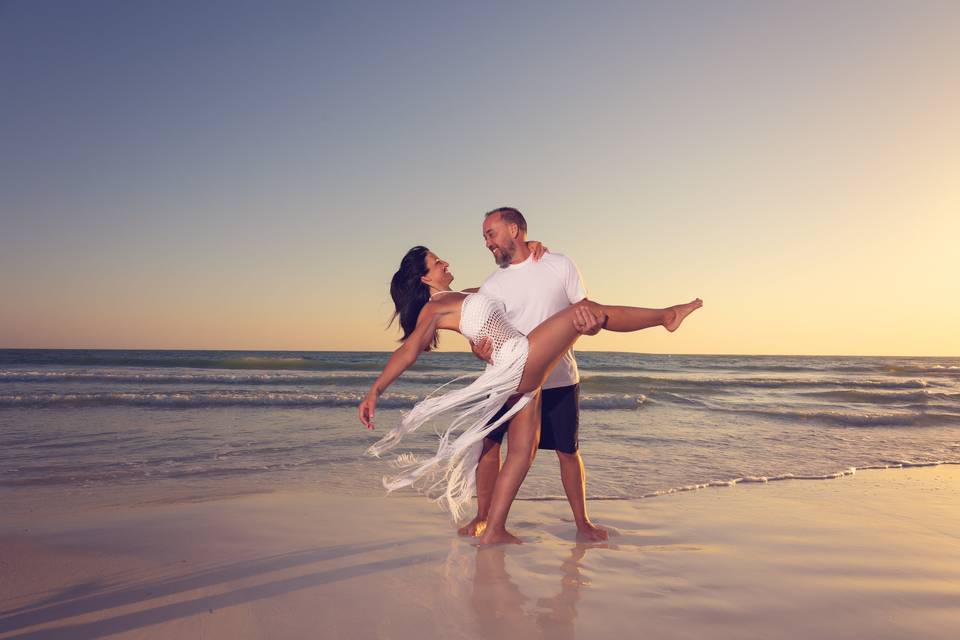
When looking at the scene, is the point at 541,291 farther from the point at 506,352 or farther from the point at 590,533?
the point at 590,533

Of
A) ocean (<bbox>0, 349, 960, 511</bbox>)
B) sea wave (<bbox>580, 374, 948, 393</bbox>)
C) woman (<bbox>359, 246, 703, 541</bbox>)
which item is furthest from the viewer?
sea wave (<bbox>580, 374, 948, 393</bbox>)

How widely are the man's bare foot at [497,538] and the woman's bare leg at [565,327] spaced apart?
89 cm

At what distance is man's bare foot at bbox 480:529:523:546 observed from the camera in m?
3.75

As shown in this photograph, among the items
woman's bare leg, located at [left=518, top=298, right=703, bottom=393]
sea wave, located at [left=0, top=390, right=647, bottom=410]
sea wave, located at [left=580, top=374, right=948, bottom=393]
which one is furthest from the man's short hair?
sea wave, located at [left=580, top=374, right=948, bottom=393]

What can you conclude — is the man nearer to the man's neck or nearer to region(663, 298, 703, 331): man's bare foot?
the man's neck

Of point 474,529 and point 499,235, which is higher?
point 499,235

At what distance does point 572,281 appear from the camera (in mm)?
4020

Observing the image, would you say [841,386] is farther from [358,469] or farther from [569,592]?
[569,592]

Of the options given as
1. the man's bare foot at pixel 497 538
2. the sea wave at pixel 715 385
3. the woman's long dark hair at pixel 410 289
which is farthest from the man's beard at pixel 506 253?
the sea wave at pixel 715 385

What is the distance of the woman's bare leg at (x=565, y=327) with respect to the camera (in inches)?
144

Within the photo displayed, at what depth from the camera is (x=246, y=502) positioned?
4852mm

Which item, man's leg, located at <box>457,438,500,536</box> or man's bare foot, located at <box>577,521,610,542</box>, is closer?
man's bare foot, located at <box>577,521,610,542</box>

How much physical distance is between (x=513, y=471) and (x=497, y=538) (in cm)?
42

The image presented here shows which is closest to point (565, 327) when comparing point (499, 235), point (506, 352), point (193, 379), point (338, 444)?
point (506, 352)
